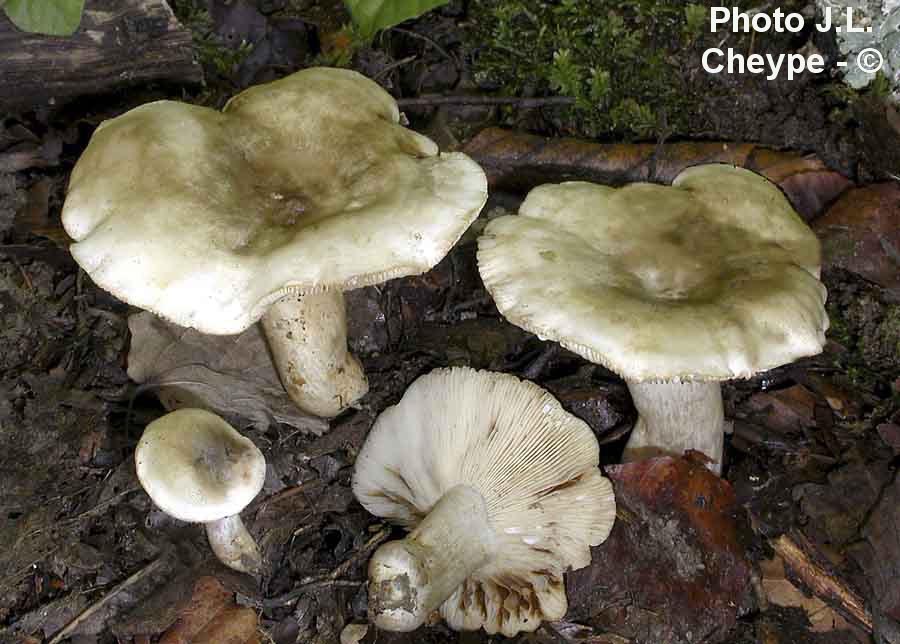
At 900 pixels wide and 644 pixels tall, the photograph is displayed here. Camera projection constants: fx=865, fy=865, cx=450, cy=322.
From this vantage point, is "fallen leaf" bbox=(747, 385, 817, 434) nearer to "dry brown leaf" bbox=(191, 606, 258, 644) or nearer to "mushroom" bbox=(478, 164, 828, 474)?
"mushroom" bbox=(478, 164, 828, 474)

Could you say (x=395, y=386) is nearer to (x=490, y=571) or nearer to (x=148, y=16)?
(x=490, y=571)

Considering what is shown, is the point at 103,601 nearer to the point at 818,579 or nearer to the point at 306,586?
the point at 306,586

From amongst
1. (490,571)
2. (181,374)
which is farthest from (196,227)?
(490,571)

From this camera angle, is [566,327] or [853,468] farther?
[853,468]

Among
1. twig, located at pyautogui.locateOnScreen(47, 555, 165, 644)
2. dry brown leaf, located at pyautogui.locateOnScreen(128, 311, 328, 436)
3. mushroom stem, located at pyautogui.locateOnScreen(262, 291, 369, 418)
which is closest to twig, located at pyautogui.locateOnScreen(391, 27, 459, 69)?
mushroom stem, located at pyautogui.locateOnScreen(262, 291, 369, 418)

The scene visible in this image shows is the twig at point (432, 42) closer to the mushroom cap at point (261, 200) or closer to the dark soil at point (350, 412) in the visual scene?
the dark soil at point (350, 412)

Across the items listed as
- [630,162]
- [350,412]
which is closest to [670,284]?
[630,162]
